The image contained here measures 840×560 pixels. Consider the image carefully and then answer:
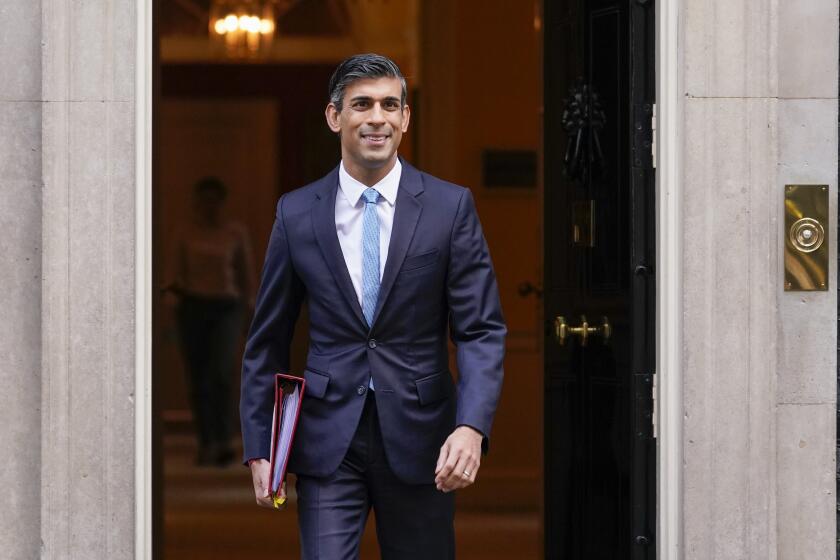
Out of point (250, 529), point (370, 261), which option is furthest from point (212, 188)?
point (370, 261)

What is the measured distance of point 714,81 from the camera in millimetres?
4270

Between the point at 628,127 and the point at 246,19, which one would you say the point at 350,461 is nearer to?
the point at 628,127

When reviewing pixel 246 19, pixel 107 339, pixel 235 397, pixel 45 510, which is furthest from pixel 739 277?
pixel 246 19

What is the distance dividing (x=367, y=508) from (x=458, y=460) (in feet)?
1.42

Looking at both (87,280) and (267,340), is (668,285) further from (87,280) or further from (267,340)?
(87,280)

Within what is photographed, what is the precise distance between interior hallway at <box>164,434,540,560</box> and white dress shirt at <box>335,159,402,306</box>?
142 inches

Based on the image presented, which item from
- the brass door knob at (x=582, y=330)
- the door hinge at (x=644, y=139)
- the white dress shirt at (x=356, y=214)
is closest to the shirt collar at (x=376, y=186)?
the white dress shirt at (x=356, y=214)

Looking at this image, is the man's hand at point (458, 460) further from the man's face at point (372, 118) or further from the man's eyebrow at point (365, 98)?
the man's eyebrow at point (365, 98)

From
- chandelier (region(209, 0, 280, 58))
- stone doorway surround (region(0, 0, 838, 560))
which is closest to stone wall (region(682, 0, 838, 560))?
stone doorway surround (region(0, 0, 838, 560))

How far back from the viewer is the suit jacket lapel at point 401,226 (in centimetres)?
356

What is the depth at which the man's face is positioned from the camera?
3.54 metres

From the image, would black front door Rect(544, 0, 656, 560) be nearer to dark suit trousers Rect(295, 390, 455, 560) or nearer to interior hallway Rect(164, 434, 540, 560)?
dark suit trousers Rect(295, 390, 455, 560)

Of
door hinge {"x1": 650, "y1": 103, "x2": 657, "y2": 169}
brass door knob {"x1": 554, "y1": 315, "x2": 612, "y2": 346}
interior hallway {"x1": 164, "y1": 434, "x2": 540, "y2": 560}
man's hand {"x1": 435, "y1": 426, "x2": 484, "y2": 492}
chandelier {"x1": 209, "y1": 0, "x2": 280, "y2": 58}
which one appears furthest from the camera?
chandelier {"x1": 209, "y1": 0, "x2": 280, "y2": 58}

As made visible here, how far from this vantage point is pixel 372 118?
353cm
